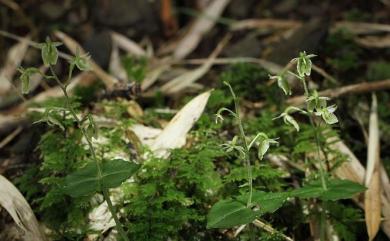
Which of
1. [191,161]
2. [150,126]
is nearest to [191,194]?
[191,161]

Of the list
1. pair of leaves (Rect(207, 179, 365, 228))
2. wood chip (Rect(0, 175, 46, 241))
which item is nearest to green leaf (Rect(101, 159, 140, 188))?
pair of leaves (Rect(207, 179, 365, 228))

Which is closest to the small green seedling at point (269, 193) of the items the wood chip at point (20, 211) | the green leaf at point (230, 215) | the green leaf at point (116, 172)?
the green leaf at point (230, 215)

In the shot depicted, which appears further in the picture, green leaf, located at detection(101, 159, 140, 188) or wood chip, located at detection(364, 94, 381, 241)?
wood chip, located at detection(364, 94, 381, 241)

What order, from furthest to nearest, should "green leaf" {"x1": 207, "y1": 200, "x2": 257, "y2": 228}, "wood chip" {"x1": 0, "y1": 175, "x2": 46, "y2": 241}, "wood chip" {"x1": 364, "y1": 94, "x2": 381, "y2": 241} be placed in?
"wood chip" {"x1": 364, "y1": 94, "x2": 381, "y2": 241}
"wood chip" {"x1": 0, "y1": 175, "x2": 46, "y2": 241}
"green leaf" {"x1": 207, "y1": 200, "x2": 257, "y2": 228}

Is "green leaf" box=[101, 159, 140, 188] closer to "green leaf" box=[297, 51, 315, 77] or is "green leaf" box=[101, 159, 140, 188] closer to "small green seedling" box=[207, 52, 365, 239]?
"small green seedling" box=[207, 52, 365, 239]

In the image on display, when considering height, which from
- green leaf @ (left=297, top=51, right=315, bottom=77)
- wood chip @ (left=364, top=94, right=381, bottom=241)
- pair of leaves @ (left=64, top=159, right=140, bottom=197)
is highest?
green leaf @ (left=297, top=51, right=315, bottom=77)

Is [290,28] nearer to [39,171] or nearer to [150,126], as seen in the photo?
[150,126]

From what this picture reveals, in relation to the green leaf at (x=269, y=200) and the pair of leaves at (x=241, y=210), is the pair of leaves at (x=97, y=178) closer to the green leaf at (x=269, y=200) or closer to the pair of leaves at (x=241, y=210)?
the pair of leaves at (x=241, y=210)
